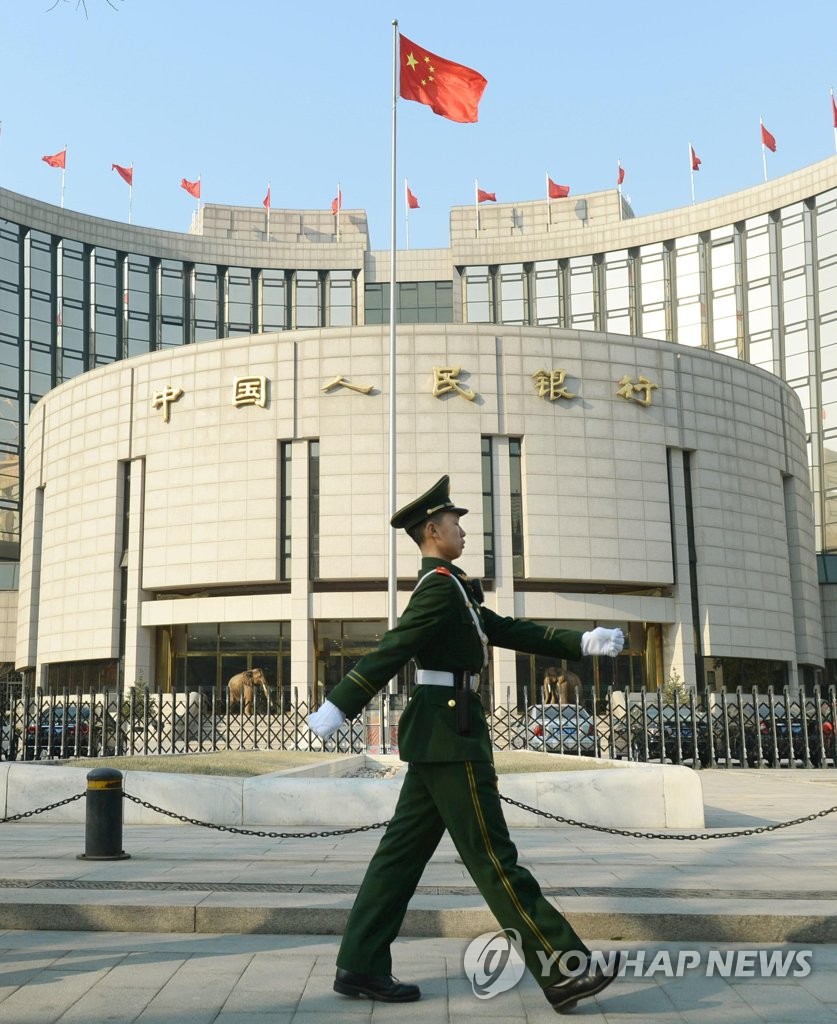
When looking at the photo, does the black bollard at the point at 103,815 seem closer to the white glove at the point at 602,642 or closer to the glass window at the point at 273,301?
the white glove at the point at 602,642

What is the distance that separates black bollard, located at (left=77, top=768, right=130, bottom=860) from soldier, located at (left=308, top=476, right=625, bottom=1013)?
4558 millimetres

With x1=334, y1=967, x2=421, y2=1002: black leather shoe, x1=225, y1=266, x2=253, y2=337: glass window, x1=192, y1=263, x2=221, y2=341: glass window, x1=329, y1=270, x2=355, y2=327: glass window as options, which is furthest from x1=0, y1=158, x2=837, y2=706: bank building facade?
x1=334, y1=967, x2=421, y2=1002: black leather shoe

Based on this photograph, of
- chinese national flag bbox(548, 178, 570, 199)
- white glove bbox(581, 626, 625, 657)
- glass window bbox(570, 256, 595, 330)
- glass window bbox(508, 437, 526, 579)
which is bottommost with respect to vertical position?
white glove bbox(581, 626, 625, 657)

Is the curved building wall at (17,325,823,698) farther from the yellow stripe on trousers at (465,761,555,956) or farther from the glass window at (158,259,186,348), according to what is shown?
the yellow stripe on trousers at (465,761,555,956)

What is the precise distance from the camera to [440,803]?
16.9 ft

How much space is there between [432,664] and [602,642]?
868 mm

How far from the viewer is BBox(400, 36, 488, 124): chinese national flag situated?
29.8 meters

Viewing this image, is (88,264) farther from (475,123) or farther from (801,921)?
(801,921)

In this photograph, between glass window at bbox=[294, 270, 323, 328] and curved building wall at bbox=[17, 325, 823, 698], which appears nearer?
curved building wall at bbox=[17, 325, 823, 698]

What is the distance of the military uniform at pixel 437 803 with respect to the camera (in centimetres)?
496

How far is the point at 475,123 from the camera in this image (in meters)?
29.2

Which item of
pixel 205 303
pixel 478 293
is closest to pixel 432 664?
pixel 478 293

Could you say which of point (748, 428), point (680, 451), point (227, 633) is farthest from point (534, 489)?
point (227, 633)

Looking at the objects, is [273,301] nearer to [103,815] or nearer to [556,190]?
[556,190]
